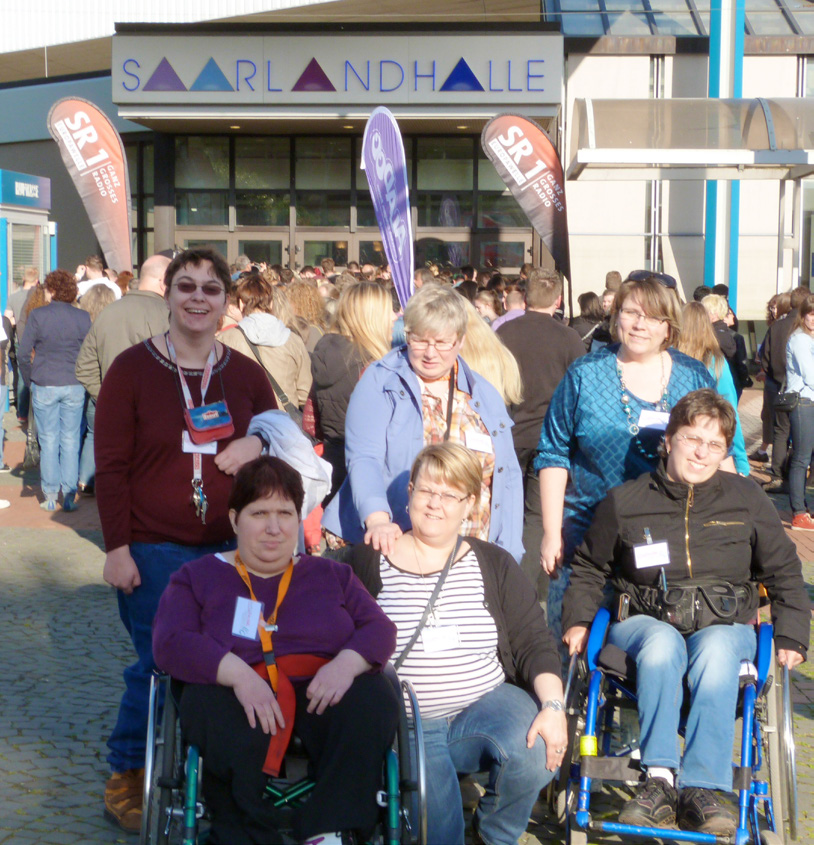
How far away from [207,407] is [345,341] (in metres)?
2.59

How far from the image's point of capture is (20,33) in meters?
29.0

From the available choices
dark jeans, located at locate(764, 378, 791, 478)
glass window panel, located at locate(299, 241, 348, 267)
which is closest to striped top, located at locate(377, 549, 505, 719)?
dark jeans, located at locate(764, 378, 791, 478)

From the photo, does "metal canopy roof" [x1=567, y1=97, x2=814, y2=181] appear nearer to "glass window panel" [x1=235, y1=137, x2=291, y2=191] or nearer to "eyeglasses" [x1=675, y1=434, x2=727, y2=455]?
"glass window panel" [x1=235, y1=137, x2=291, y2=191]

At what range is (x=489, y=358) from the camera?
18.3ft

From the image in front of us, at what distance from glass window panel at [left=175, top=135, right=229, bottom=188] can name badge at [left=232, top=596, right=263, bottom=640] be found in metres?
19.8

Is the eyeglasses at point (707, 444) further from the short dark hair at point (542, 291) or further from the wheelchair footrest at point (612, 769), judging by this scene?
the short dark hair at point (542, 291)

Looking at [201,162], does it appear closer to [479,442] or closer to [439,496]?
[479,442]

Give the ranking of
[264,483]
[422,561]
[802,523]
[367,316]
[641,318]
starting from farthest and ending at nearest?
[802,523]
[367,316]
[641,318]
[422,561]
[264,483]

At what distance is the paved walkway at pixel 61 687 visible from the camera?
407 cm

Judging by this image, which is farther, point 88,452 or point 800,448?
point 88,452

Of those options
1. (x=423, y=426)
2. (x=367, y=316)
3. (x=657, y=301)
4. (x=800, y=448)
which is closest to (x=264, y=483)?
(x=423, y=426)

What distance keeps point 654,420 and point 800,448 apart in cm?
576

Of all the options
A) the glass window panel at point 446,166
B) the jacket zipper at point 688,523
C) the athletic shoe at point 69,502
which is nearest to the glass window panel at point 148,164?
the glass window panel at point 446,166

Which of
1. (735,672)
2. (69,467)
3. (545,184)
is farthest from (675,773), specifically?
(545,184)
